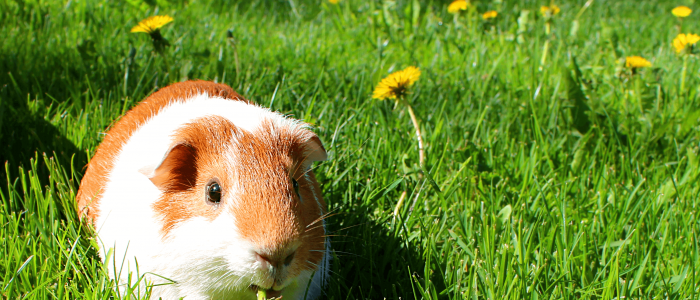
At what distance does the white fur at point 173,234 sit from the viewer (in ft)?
5.70

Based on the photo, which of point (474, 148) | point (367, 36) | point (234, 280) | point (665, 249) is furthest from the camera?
point (367, 36)

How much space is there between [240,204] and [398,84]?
5.02 feet

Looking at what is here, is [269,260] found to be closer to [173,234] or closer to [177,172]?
[173,234]

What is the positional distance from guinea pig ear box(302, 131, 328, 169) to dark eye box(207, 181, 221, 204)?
1.33ft

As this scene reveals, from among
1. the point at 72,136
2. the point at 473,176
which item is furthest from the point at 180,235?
the point at 473,176

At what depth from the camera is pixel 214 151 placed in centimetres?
191

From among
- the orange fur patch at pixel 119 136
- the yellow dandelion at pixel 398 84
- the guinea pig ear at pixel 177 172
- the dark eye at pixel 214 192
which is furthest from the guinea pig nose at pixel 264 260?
the yellow dandelion at pixel 398 84

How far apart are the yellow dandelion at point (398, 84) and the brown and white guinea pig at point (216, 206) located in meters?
0.94

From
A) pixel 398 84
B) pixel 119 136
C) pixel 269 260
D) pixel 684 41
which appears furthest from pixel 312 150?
pixel 684 41

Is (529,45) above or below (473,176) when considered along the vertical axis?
above

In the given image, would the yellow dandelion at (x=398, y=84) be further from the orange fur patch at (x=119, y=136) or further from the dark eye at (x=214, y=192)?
the dark eye at (x=214, y=192)

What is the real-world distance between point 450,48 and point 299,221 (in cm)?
372

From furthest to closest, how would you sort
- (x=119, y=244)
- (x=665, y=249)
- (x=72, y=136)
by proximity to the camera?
(x=72, y=136), (x=665, y=249), (x=119, y=244)

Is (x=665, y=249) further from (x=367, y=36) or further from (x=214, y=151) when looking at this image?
(x=367, y=36)
